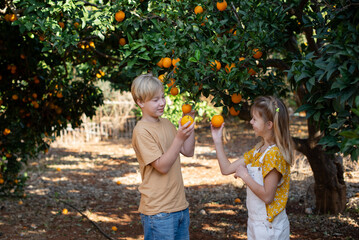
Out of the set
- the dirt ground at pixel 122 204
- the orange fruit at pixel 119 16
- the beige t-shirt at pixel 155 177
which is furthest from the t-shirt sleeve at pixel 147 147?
the dirt ground at pixel 122 204

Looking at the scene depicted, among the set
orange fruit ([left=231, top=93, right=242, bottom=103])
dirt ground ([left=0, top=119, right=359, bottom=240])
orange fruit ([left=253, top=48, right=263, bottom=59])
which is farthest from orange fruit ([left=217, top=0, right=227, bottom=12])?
dirt ground ([left=0, top=119, right=359, bottom=240])

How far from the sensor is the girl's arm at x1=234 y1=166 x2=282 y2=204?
1.98m

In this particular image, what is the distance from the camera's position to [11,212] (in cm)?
545

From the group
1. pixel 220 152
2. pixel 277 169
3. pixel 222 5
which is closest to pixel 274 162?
pixel 277 169

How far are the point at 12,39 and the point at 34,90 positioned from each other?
2.49 ft

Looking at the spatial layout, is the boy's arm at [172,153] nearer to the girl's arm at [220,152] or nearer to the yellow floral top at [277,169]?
the girl's arm at [220,152]

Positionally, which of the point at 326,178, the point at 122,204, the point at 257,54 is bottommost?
the point at 122,204

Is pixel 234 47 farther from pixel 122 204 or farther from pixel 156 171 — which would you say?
pixel 122 204

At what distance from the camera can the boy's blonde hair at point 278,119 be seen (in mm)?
2043

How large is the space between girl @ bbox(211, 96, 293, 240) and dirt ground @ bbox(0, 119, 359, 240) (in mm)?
2175

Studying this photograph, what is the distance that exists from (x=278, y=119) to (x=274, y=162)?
0.24 m

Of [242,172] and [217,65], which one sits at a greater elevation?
[217,65]

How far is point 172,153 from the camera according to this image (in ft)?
6.41

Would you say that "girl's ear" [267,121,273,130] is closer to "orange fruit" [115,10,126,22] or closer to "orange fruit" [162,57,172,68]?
"orange fruit" [162,57,172,68]
